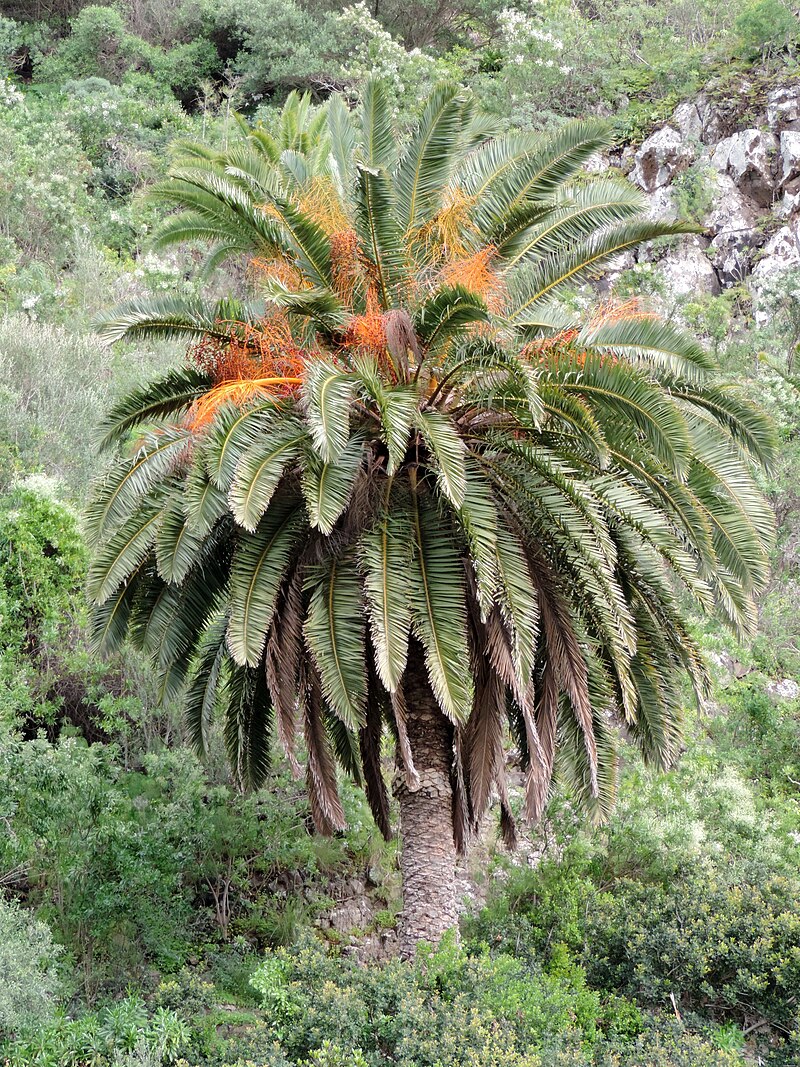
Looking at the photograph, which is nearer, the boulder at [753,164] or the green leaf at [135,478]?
the green leaf at [135,478]

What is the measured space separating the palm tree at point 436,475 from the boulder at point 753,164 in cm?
1735

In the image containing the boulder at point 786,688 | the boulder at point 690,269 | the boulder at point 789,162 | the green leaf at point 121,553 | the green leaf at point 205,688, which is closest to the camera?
the green leaf at point 121,553

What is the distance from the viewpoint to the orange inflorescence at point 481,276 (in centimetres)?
934

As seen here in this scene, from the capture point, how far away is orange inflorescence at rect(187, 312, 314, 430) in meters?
9.30

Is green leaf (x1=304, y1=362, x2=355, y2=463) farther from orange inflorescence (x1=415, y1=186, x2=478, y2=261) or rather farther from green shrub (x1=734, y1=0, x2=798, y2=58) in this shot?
green shrub (x1=734, y1=0, x2=798, y2=58)

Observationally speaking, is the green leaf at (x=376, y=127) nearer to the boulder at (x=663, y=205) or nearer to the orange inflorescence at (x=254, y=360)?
the orange inflorescence at (x=254, y=360)

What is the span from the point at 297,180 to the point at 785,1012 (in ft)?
31.7

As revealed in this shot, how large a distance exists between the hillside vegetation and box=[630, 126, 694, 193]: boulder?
0.93 m

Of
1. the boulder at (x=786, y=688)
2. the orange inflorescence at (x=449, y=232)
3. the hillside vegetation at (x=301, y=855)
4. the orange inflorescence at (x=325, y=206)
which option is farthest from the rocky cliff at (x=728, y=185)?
the orange inflorescence at (x=325, y=206)

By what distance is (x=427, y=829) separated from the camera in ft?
35.0

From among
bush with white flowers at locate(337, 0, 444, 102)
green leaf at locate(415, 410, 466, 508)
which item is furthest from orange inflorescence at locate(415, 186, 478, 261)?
bush with white flowers at locate(337, 0, 444, 102)

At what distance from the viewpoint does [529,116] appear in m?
27.6

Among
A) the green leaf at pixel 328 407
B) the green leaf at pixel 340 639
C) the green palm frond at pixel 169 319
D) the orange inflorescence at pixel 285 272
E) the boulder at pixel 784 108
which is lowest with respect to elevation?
the green leaf at pixel 340 639

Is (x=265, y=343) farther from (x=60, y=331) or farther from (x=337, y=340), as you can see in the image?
(x=60, y=331)
